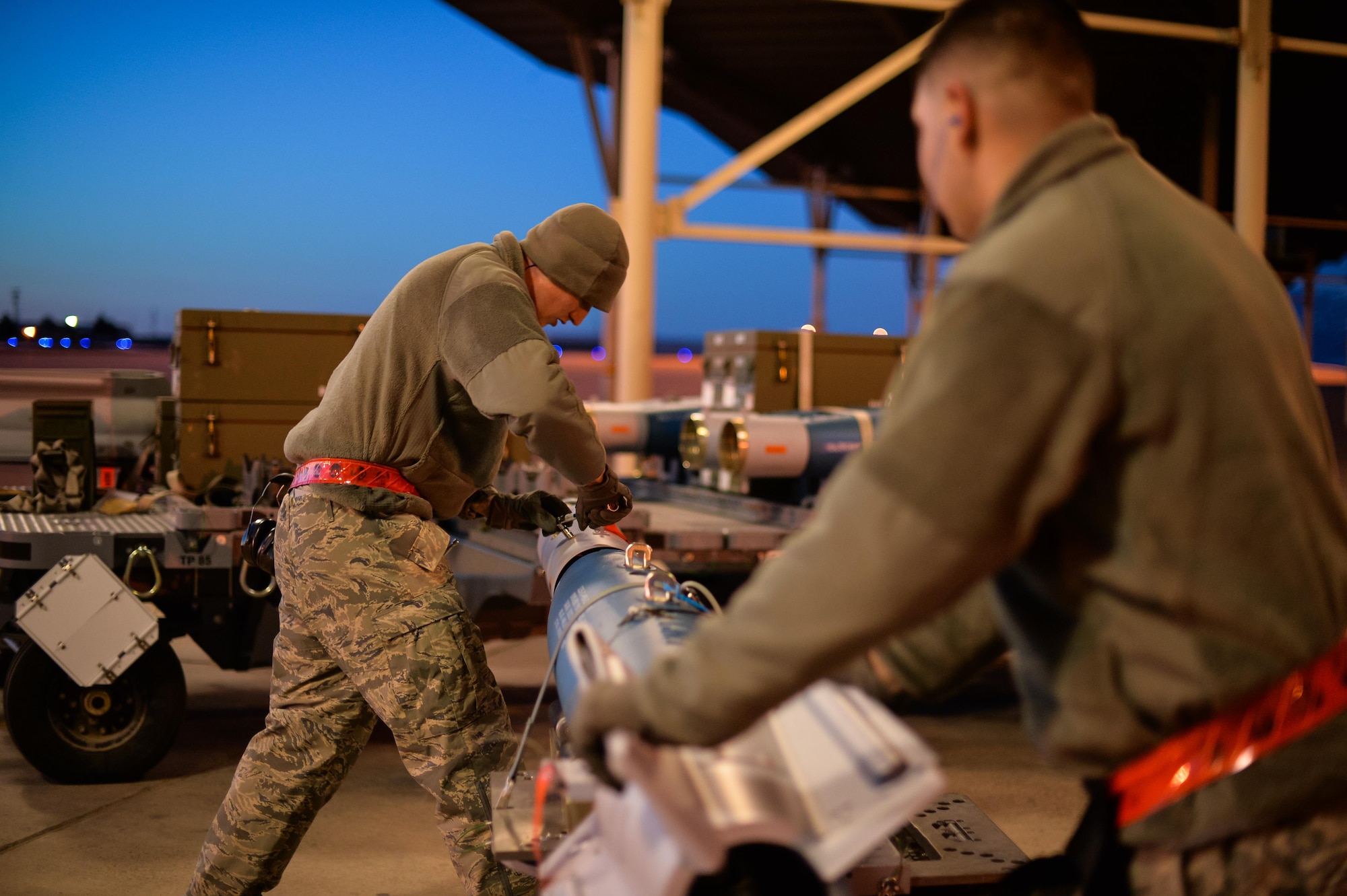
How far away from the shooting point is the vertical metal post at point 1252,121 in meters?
10.9

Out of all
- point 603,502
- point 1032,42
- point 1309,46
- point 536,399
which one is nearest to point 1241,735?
point 1032,42

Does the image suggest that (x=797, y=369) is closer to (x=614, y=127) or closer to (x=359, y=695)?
(x=359, y=695)

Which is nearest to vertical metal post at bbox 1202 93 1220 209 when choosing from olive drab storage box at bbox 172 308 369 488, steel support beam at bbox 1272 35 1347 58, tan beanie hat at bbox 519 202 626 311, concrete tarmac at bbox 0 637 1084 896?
steel support beam at bbox 1272 35 1347 58

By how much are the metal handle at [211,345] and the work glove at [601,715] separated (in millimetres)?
4801

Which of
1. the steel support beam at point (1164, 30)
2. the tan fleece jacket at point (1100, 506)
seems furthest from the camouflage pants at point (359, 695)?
the steel support beam at point (1164, 30)

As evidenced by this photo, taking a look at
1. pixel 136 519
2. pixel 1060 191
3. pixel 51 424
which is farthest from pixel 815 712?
pixel 51 424

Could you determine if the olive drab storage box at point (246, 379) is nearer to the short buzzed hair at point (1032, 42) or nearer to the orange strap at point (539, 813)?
the orange strap at point (539, 813)

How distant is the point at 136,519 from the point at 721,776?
14.3ft

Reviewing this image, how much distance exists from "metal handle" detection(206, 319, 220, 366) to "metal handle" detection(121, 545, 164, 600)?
1.35 m

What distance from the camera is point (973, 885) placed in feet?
8.08

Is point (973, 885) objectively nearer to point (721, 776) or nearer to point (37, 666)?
point (721, 776)

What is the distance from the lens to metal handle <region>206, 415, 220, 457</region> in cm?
574

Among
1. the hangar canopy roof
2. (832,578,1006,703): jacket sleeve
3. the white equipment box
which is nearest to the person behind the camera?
(832,578,1006,703): jacket sleeve

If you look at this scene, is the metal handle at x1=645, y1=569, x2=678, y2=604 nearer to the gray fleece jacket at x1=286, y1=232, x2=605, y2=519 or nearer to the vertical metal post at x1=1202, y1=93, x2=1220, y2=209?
the gray fleece jacket at x1=286, y1=232, x2=605, y2=519
